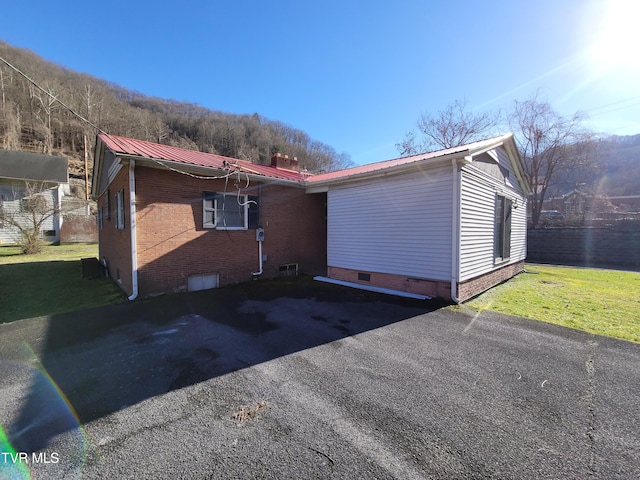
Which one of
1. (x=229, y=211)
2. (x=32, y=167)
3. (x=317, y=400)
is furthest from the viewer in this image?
(x=32, y=167)

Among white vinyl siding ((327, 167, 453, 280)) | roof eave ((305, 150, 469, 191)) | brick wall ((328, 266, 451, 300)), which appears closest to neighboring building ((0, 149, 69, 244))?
roof eave ((305, 150, 469, 191))

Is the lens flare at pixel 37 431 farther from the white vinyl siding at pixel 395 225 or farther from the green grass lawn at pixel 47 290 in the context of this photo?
the white vinyl siding at pixel 395 225

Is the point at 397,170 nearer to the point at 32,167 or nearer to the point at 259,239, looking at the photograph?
the point at 259,239

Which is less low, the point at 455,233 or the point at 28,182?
the point at 28,182

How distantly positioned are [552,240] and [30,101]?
5329 centimetres

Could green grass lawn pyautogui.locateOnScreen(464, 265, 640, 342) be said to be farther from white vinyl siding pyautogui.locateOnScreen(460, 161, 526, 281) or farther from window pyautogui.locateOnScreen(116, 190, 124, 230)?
window pyautogui.locateOnScreen(116, 190, 124, 230)

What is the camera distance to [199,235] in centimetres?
746

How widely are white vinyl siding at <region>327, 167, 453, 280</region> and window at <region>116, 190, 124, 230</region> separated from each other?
596 cm

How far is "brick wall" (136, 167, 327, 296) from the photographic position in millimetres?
6617

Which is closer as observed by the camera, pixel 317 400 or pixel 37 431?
pixel 37 431

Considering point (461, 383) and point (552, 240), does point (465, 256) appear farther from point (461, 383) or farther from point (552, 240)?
point (552, 240)

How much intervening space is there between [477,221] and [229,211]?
22.4 feet

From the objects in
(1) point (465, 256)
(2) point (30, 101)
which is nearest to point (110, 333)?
(1) point (465, 256)

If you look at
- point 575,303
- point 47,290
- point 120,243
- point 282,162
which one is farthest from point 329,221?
point 47,290
